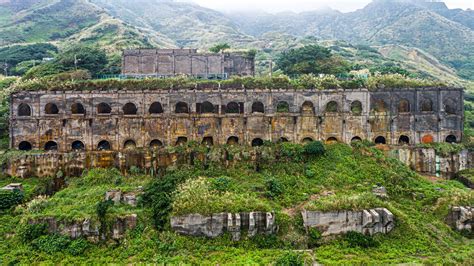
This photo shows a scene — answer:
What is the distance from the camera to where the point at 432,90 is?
37125 mm

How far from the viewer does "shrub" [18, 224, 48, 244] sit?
921 inches

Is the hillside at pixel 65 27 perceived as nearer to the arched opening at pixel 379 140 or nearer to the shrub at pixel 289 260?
the arched opening at pixel 379 140

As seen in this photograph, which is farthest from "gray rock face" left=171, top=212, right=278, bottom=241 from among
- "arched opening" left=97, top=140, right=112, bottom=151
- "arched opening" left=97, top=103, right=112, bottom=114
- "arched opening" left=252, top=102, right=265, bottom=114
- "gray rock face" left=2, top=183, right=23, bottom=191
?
"arched opening" left=97, top=103, right=112, bottom=114

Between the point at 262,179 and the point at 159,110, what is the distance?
1444cm

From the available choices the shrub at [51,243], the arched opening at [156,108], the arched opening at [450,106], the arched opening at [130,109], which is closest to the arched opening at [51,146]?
the arched opening at [130,109]

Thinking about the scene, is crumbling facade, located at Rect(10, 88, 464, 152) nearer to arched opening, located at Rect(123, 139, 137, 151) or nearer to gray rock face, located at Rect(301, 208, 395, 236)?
arched opening, located at Rect(123, 139, 137, 151)

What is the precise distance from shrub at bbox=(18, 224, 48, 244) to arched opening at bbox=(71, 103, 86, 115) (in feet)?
51.2

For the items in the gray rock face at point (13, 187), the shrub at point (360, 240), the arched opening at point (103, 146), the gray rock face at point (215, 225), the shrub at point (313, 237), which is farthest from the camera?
the arched opening at point (103, 146)

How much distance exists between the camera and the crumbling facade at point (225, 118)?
35062 millimetres

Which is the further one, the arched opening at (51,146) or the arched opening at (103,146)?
the arched opening at (51,146)

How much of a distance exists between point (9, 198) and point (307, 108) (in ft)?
86.8

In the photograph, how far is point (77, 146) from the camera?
36.0 m

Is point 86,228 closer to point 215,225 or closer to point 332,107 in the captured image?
point 215,225

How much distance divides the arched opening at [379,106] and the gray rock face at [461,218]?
532 inches
